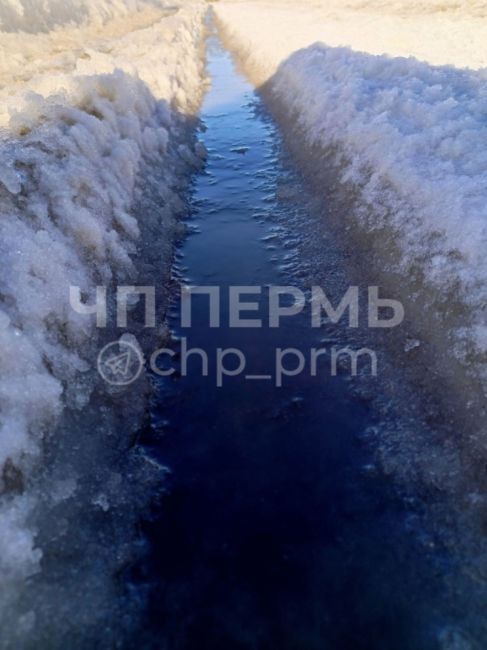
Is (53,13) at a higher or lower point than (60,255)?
higher

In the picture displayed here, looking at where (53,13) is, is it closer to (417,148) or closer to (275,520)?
(417,148)

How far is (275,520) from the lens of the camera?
14.5ft

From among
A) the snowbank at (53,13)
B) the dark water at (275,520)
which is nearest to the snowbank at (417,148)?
the dark water at (275,520)

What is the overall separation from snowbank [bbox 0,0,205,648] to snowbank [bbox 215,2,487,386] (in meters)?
3.72

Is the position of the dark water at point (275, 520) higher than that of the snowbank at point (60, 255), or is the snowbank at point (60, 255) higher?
the snowbank at point (60, 255)

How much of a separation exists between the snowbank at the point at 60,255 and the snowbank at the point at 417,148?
3.72m

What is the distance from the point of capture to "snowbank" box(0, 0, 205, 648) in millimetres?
3851

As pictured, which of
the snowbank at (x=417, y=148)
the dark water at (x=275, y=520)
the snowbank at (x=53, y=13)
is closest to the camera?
the dark water at (x=275, y=520)

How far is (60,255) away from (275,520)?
3.96 meters

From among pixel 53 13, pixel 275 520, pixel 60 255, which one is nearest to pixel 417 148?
pixel 60 255

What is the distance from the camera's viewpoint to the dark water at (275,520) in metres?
3.67

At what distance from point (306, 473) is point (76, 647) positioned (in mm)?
2436

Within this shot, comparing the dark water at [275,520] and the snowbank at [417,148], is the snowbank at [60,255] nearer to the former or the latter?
the dark water at [275,520]

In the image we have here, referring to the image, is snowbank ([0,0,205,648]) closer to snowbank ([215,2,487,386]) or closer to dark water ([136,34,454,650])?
dark water ([136,34,454,650])
